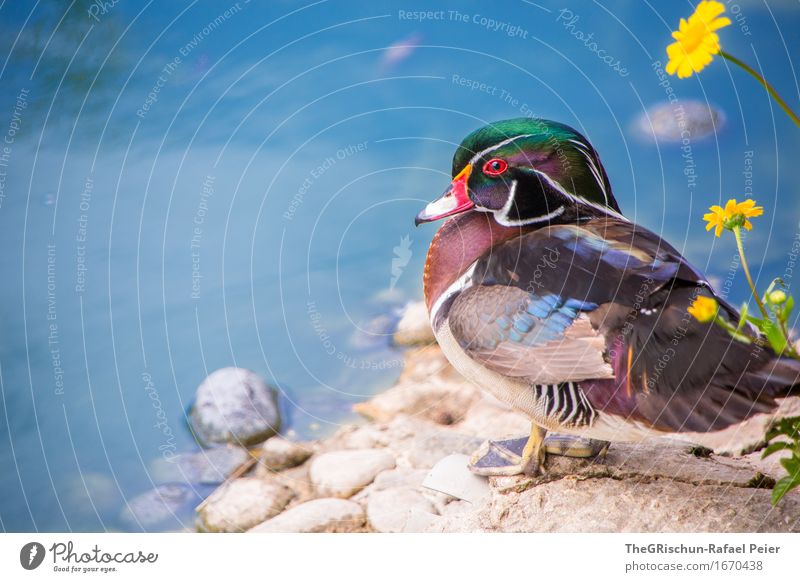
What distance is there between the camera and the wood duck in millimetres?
1340

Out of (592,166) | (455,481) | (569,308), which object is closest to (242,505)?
(455,481)

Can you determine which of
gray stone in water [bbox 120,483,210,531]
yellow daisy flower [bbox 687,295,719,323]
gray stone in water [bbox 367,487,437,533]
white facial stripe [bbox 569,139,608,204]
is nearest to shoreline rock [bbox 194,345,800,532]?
gray stone in water [bbox 367,487,437,533]

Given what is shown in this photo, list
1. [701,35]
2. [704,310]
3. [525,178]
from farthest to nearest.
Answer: [525,178], [701,35], [704,310]

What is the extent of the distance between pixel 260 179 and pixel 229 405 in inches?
18.7

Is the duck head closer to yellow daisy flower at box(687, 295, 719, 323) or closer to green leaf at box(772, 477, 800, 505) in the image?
yellow daisy flower at box(687, 295, 719, 323)

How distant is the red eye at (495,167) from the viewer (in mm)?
1444

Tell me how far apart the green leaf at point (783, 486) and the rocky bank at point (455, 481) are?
0.09m

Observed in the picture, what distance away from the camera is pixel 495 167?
145 centimetres

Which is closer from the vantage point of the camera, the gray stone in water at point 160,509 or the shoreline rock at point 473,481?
the shoreline rock at point 473,481

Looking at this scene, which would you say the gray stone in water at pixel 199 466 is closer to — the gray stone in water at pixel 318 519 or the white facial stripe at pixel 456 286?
the gray stone in water at pixel 318 519

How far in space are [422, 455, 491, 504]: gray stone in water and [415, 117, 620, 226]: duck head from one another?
1.67 ft

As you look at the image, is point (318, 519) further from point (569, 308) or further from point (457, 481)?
point (569, 308)

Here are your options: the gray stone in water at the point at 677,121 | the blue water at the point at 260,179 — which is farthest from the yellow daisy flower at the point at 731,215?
the gray stone in water at the point at 677,121
